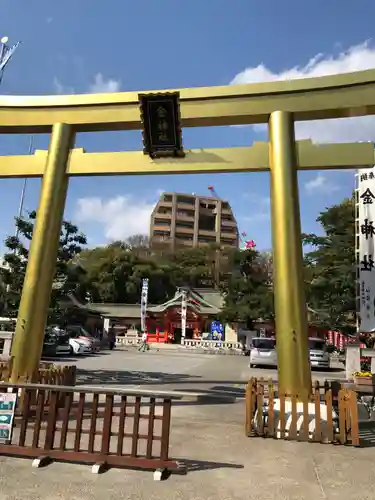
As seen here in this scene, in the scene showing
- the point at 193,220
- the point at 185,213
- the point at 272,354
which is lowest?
the point at 272,354

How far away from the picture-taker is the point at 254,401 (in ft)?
20.8

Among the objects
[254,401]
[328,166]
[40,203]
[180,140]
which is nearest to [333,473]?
[254,401]

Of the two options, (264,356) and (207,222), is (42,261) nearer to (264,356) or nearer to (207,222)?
(264,356)

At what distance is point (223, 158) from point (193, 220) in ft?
Result: 270

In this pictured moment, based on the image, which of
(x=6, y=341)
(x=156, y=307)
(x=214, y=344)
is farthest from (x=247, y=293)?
(x=6, y=341)

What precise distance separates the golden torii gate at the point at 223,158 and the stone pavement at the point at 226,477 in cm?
131

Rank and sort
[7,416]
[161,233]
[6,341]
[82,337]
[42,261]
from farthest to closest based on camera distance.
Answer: [161,233] < [82,337] < [6,341] < [42,261] < [7,416]

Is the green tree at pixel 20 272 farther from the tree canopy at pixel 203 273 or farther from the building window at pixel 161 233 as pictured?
the building window at pixel 161 233

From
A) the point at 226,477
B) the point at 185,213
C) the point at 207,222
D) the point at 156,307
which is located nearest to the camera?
the point at 226,477

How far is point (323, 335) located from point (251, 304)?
8.24m

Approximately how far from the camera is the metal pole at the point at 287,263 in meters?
6.48

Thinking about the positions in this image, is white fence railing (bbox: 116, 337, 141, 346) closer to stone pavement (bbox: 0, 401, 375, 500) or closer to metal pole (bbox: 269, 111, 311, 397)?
metal pole (bbox: 269, 111, 311, 397)

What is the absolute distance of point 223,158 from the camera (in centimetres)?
780

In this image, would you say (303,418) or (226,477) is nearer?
(226,477)
